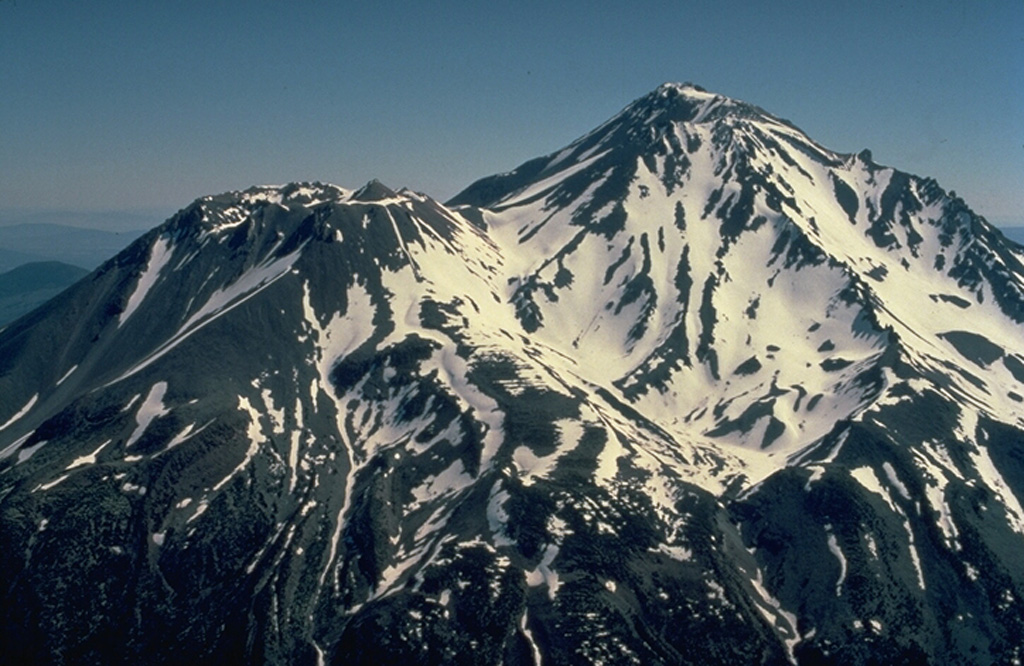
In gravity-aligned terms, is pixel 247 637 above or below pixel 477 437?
below

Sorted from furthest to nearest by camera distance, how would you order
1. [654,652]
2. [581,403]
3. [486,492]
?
[581,403]
[486,492]
[654,652]

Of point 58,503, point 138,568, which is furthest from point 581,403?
point 58,503

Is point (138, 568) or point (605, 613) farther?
point (138, 568)

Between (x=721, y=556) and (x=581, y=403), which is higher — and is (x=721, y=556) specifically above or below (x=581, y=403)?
below

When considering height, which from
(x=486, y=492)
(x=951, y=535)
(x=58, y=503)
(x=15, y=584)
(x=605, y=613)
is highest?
(x=951, y=535)

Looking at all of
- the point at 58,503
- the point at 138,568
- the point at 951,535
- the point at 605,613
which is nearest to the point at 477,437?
the point at 605,613

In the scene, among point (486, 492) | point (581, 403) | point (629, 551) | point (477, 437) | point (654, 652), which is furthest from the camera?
point (581, 403)

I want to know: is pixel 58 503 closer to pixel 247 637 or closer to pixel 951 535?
pixel 247 637

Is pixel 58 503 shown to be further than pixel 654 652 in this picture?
Yes

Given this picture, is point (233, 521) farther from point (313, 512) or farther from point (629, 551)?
point (629, 551)
